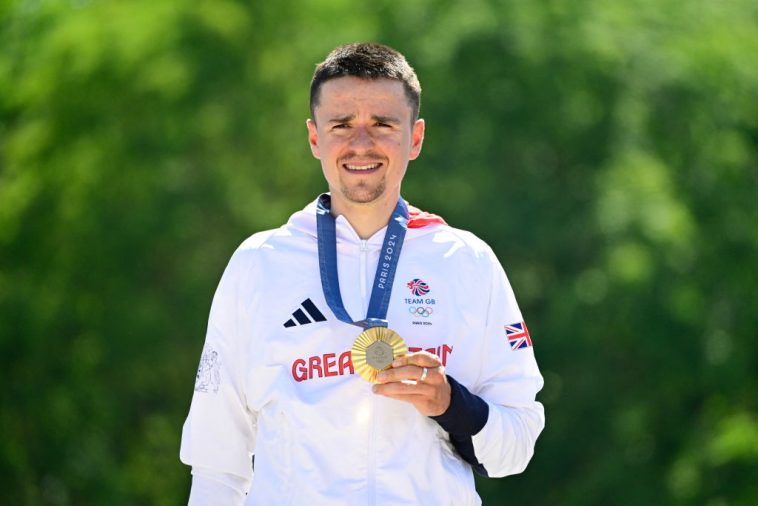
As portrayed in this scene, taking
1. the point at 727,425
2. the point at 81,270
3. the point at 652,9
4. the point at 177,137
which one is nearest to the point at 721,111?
the point at 652,9

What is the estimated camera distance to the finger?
294 cm

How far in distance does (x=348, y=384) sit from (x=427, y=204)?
369 inches

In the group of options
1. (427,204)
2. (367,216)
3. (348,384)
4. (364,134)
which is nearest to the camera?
A: (348,384)

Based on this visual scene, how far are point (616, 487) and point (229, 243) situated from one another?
4.45 m

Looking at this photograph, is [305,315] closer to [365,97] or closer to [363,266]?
[363,266]

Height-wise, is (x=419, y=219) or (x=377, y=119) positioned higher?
(x=377, y=119)

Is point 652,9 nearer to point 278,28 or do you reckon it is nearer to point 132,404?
point 278,28

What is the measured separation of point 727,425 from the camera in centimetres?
1188

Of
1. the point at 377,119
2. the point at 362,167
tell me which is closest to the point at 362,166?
the point at 362,167

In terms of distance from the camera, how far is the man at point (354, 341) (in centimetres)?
312

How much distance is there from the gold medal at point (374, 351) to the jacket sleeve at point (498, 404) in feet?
0.61

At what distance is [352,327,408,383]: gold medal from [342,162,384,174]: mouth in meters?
0.49

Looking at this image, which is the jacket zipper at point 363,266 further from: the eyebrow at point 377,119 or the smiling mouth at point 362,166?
the eyebrow at point 377,119

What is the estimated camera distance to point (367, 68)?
10.9ft
